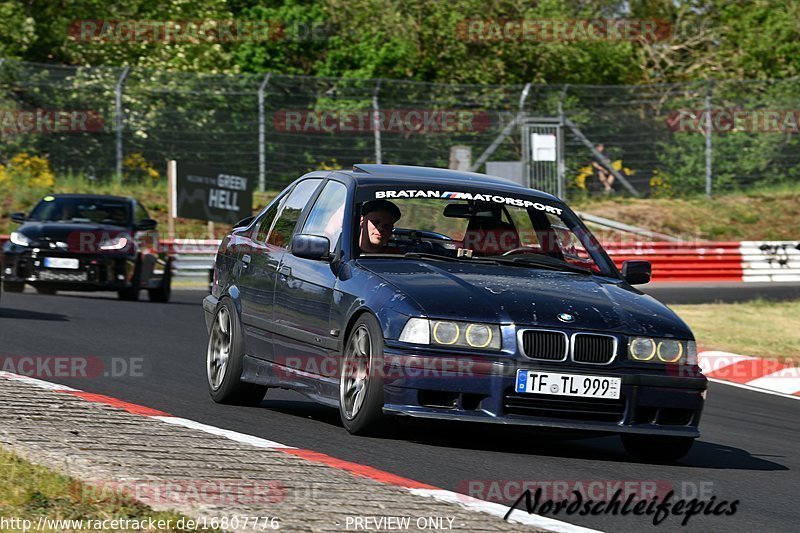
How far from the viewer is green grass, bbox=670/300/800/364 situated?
53.3 ft

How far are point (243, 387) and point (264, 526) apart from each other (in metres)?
4.74

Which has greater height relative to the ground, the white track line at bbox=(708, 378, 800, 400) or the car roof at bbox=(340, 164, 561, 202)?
the car roof at bbox=(340, 164, 561, 202)

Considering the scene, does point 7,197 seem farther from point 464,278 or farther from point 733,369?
point 464,278

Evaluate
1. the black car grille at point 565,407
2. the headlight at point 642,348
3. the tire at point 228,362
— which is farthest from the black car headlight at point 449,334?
the tire at point 228,362

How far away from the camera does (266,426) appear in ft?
28.7

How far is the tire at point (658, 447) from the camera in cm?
829

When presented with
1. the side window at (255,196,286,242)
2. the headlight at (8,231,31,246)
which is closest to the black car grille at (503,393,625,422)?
the side window at (255,196,286,242)

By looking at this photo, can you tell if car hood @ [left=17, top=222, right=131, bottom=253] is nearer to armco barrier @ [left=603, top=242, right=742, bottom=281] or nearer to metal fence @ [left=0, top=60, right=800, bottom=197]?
metal fence @ [left=0, top=60, right=800, bottom=197]

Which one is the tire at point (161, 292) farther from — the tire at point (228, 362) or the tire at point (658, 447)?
the tire at point (658, 447)

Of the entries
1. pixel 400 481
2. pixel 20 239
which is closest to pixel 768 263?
pixel 20 239

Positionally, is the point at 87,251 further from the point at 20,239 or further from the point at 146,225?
the point at 146,225

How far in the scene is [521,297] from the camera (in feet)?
26.4

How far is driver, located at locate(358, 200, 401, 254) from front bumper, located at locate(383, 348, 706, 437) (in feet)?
3.84

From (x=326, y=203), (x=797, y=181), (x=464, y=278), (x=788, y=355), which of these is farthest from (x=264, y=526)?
(x=797, y=181)
